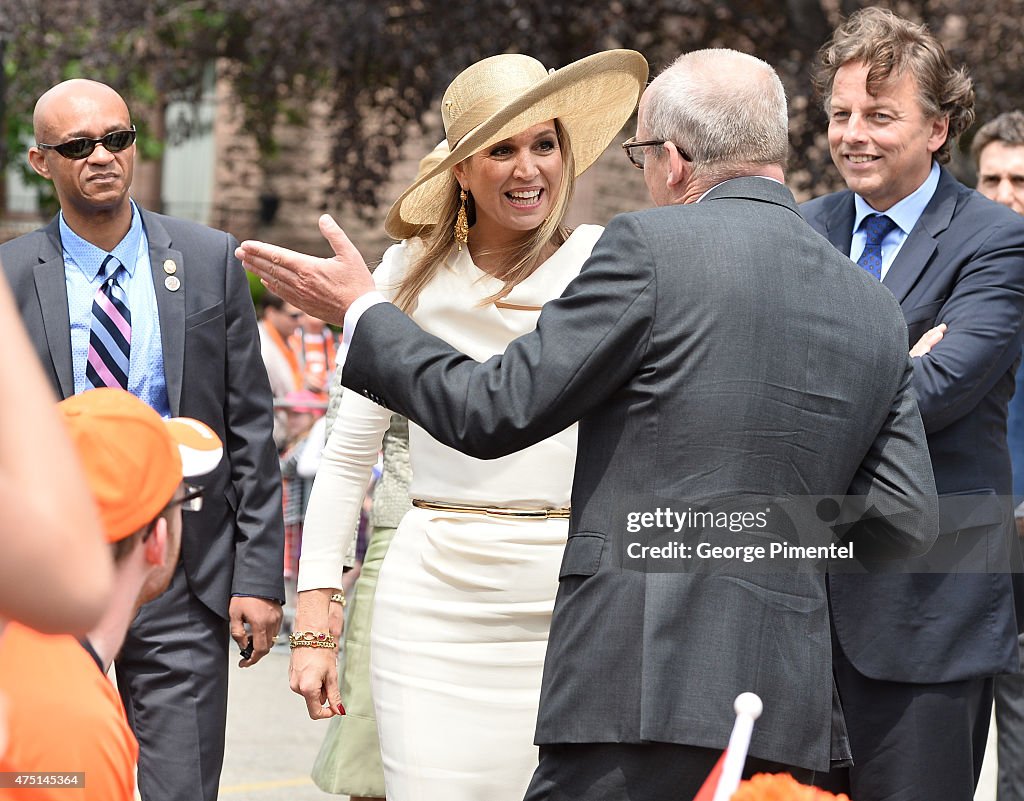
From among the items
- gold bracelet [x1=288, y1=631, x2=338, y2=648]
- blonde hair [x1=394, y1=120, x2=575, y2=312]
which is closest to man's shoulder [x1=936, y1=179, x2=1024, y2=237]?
blonde hair [x1=394, y1=120, x2=575, y2=312]

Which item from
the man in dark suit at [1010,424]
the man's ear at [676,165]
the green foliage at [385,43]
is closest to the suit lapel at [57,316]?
the man's ear at [676,165]

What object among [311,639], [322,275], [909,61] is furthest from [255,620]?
[909,61]

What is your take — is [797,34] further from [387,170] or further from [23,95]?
[23,95]

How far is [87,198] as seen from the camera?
389 centimetres

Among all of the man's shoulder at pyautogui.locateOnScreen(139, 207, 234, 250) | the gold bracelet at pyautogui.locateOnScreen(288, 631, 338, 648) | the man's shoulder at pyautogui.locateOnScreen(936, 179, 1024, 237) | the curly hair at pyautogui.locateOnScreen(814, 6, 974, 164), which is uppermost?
the curly hair at pyautogui.locateOnScreen(814, 6, 974, 164)

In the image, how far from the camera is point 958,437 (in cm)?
331

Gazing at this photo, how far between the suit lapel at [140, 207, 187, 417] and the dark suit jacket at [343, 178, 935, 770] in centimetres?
140

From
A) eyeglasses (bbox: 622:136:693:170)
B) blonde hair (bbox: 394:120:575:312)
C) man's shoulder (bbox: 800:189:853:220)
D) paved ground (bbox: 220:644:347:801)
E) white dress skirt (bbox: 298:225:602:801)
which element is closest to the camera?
eyeglasses (bbox: 622:136:693:170)

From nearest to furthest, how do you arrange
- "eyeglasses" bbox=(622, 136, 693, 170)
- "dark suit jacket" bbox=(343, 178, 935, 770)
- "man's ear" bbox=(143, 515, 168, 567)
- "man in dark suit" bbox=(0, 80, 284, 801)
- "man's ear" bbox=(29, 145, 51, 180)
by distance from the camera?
"man's ear" bbox=(143, 515, 168, 567) → "dark suit jacket" bbox=(343, 178, 935, 770) → "eyeglasses" bbox=(622, 136, 693, 170) → "man in dark suit" bbox=(0, 80, 284, 801) → "man's ear" bbox=(29, 145, 51, 180)

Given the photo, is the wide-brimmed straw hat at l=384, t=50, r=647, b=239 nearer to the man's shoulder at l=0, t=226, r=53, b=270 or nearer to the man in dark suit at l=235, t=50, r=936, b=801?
the man in dark suit at l=235, t=50, r=936, b=801

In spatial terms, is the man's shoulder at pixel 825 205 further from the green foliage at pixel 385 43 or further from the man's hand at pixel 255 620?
the green foliage at pixel 385 43

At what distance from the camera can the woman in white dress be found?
3.14m

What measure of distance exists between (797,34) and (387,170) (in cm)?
510

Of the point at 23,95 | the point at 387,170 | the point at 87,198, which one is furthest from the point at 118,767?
the point at 23,95
